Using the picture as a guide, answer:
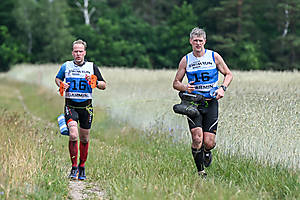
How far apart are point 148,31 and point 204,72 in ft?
129

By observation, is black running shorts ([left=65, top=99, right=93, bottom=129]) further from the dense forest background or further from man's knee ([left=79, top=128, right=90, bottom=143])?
the dense forest background

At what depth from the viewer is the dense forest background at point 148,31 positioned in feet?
125

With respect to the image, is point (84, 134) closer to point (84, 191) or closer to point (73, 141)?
point (73, 141)

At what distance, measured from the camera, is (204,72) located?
19.2ft

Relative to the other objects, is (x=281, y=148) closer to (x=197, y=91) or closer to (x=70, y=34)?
(x=197, y=91)

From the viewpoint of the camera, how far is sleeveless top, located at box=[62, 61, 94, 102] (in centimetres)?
611

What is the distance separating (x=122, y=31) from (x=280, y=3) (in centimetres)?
1670

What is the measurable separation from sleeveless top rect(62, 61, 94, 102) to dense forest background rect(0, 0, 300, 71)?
3042 cm

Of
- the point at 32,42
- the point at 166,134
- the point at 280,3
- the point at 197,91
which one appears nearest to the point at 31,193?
the point at 197,91

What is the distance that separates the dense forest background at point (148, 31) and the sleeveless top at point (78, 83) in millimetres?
30419

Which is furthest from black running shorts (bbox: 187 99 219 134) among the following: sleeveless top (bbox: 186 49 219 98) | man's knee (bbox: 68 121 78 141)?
man's knee (bbox: 68 121 78 141)

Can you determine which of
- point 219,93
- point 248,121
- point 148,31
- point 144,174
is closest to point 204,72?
point 219,93

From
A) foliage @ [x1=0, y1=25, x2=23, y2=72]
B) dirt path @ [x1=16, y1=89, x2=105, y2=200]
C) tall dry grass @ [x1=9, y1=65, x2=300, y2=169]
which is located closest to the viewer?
dirt path @ [x1=16, y1=89, x2=105, y2=200]

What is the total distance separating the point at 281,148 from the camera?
5770mm
